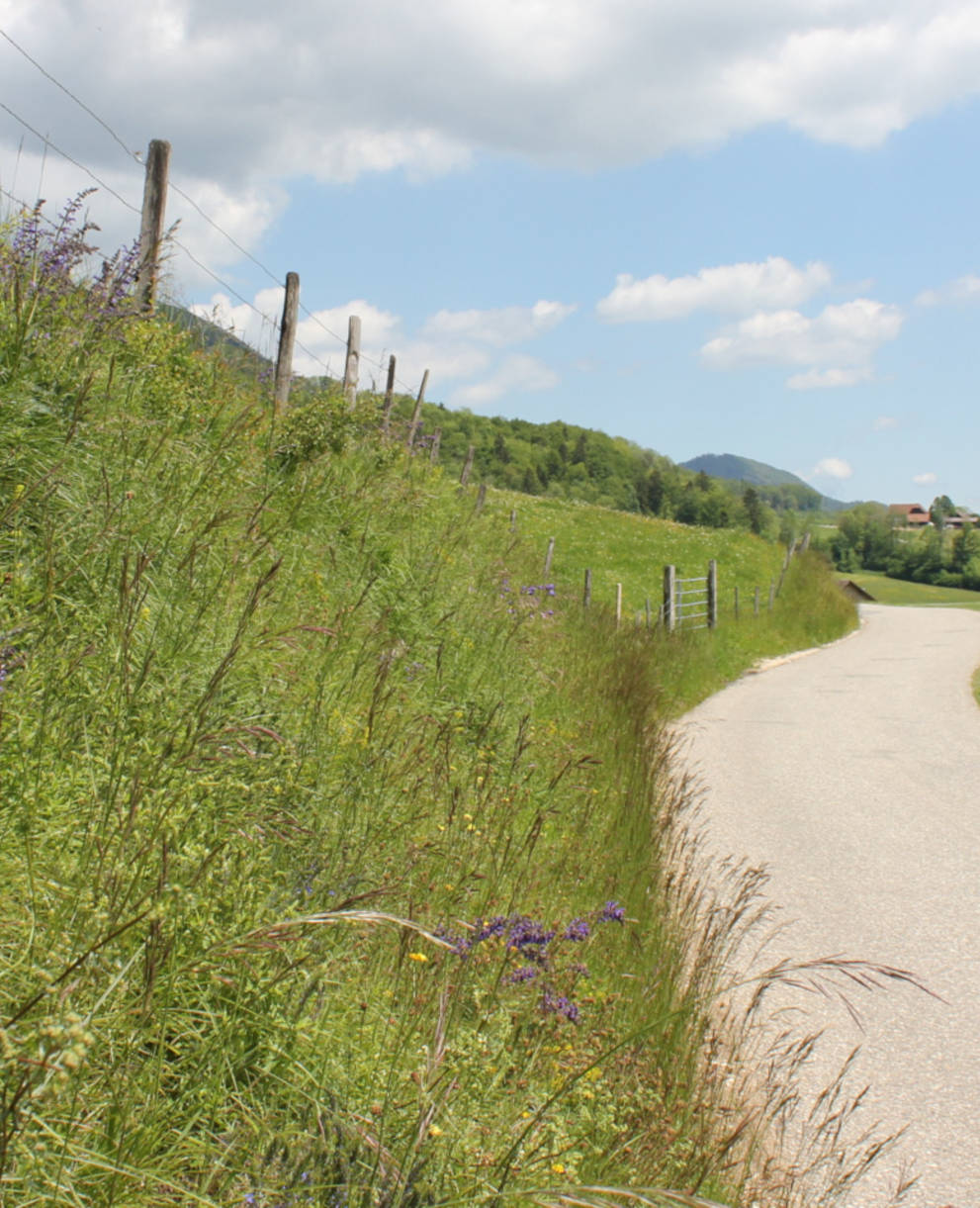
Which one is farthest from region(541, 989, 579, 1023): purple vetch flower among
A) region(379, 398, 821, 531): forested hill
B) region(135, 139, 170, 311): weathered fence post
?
region(379, 398, 821, 531): forested hill

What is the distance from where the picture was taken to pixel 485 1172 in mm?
2244

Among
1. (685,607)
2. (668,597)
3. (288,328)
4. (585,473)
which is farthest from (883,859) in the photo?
(585,473)

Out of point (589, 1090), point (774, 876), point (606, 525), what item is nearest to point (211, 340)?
point (774, 876)

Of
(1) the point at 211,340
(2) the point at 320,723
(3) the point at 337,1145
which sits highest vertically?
(1) the point at 211,340

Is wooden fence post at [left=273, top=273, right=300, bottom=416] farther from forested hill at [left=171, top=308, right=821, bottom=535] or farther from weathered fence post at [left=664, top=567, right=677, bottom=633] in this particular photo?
forested hill at [left=171, top=308, right=821, bottom=535]

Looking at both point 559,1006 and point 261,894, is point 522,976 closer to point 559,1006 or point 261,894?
point 559,1006

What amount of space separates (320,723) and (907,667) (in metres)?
20.9

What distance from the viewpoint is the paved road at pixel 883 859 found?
432cm

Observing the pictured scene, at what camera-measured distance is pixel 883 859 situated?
785 cm

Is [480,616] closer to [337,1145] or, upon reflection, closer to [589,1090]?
[589,1090]

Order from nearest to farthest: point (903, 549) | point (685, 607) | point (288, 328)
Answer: point (288, 328) < point (685, 607) < point (903, 549)

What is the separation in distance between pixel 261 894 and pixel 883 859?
6.53 metres

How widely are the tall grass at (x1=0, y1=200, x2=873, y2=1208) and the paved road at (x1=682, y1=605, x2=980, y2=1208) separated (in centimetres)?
82

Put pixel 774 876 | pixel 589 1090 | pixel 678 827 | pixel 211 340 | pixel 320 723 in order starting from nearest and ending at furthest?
1. pixel 589 1090
2. pixel 320 723
3. pixel 774 876
4. pixel 678 827
5. pixel 211 340
